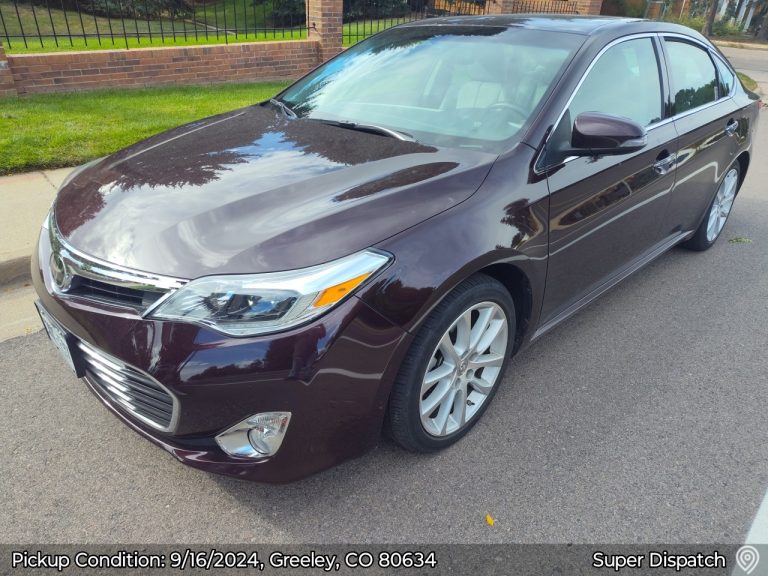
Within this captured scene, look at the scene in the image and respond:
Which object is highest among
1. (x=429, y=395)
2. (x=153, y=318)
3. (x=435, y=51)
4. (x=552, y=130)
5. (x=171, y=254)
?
(x=435, y=51)

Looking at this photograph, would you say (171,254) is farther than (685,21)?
No

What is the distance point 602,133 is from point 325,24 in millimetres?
7644

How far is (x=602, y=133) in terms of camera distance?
248 cm

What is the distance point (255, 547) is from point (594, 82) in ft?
8.41

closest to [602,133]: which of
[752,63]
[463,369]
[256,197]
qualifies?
[463,369]

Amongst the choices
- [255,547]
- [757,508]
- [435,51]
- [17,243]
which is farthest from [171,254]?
[17,243]

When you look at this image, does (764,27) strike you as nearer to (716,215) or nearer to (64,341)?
(716,215)

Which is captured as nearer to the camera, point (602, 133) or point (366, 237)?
point (366, 237)

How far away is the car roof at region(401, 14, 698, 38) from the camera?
9.96ft

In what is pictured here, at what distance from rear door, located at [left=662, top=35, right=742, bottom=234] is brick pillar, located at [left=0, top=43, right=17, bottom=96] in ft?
22.7

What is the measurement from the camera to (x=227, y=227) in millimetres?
2014

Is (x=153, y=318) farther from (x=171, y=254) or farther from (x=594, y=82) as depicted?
(x=594, y=82)

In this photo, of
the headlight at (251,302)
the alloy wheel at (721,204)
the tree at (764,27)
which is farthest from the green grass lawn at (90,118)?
the tree at (764,27)

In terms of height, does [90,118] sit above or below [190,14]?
below
